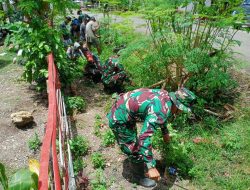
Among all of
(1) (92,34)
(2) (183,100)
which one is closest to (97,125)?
(2) (183,100)

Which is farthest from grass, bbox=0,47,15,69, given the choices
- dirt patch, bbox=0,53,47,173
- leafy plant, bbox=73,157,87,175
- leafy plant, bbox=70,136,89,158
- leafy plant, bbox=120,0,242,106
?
leafy plant, bbox=73,157,87,175

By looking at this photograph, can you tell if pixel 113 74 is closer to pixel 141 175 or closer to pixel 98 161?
pixel 98 161

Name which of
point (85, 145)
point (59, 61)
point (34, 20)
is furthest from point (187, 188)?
point (34, 20)

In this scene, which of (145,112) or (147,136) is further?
(145,112)

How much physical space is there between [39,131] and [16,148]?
56cm

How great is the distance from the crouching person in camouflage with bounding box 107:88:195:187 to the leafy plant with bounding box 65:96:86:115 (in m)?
2.14

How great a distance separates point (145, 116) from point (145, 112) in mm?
68

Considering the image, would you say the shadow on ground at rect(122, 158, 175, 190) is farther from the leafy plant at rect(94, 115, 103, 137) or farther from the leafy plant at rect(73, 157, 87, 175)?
the leafy plant at rect(94, 115, 103, 137)

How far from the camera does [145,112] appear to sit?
3.52 meters

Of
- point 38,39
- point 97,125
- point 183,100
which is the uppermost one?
point 38,39

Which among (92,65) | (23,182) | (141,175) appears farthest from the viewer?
A: (92,65)

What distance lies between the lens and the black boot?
3914 mm

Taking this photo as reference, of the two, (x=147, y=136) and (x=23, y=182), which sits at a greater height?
(x=23, y=182)

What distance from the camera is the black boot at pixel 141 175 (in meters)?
3.91
